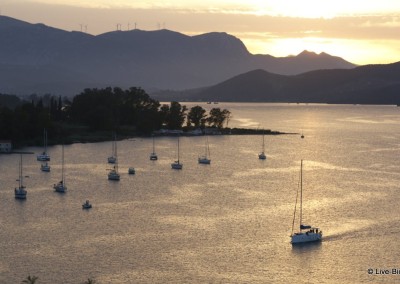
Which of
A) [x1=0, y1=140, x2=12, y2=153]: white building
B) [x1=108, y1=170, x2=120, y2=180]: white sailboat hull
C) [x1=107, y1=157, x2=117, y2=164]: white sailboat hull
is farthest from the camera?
[x1=0, y1=140, x2=12, y2=153]: white building

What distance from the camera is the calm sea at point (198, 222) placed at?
48.6 m

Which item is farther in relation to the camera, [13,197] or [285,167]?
[285,167]

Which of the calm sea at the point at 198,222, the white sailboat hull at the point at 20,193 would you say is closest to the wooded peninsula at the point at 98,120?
the calm sea at the point at 198,222

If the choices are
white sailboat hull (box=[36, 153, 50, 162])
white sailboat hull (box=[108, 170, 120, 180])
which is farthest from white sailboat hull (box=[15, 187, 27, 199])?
white sailboat hull (box=[36, 153, 50, 162])

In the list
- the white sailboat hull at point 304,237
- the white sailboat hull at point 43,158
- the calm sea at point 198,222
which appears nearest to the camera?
the calm sea at point 198,222

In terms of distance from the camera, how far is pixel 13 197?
236 feet

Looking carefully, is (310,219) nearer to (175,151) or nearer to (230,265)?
(230,265)

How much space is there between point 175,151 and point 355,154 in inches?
1115

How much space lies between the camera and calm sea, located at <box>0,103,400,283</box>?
4862cm

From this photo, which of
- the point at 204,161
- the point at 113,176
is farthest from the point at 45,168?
Answer: the point at 204,161

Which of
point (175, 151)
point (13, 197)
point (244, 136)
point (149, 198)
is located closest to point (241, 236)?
point (149, 198)

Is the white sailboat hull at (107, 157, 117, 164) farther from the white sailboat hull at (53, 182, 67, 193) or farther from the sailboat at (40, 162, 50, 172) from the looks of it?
the white sailboat hull at (53, 182, 67, 193)

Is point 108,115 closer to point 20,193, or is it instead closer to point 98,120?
point 98,120

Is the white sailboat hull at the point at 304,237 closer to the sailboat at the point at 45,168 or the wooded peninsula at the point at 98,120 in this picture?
the sailboat at the point at 45,168
